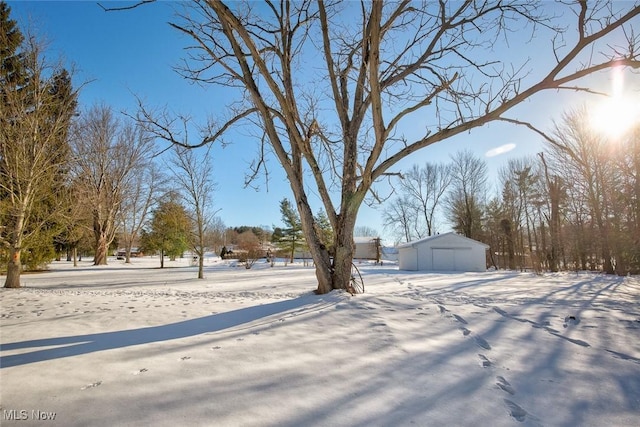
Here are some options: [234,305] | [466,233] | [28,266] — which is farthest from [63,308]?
[466,233]

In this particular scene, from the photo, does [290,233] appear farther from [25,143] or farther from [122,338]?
[122,338]

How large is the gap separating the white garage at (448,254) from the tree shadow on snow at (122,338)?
21847 millimetres

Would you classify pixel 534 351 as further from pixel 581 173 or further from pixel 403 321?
pixel 581 173

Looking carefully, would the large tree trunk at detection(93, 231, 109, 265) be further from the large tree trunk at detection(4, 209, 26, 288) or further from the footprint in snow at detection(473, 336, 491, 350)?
the footprint in snow at detection(473, 336, 491, 350)

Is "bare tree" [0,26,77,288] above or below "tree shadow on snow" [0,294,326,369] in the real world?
above

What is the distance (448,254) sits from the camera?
2409 centimetres

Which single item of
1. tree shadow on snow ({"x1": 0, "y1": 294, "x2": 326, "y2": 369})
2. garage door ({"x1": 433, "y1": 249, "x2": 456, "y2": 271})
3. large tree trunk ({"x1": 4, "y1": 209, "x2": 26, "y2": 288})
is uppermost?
large tree trunk ({"x1": 4, "y1": 209, "x2": 26, "y2": 288})

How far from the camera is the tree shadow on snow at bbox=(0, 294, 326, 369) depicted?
2.64m

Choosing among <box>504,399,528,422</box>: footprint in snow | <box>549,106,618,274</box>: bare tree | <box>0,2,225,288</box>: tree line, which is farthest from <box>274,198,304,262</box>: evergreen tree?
<box>504,399,528,422</box>: footprint in snow

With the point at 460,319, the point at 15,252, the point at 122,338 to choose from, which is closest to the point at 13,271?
the point at 15,252

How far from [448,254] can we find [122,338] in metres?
24.4

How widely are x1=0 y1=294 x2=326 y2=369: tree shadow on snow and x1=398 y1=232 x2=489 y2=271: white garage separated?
21847 mm

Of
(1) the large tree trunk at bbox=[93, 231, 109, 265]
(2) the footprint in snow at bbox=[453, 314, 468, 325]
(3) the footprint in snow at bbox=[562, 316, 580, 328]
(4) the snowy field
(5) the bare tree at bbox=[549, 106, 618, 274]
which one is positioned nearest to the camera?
(4) the snowy field

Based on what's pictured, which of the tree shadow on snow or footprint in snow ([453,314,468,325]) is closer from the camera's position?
the tree shadow on snow
